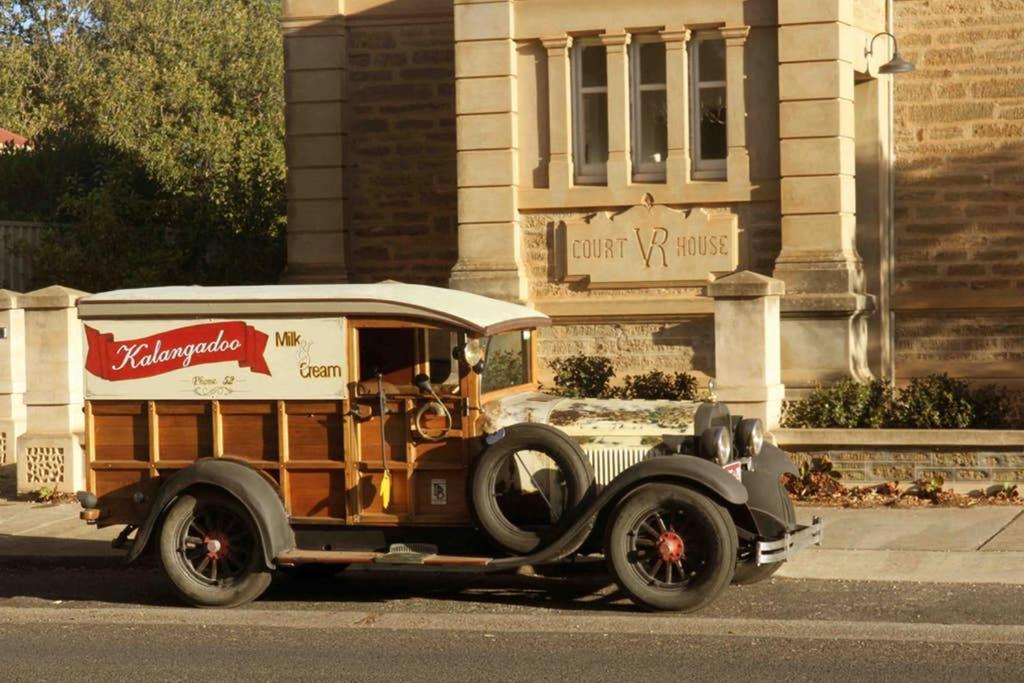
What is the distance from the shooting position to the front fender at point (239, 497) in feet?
34.6

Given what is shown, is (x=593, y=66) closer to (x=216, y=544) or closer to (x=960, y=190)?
(x=960, y=190)

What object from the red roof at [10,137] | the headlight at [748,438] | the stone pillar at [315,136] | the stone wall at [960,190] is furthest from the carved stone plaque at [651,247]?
the red roof at [10,137]

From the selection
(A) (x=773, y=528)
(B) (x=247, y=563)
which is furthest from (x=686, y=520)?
(B) (x=247, y=563)

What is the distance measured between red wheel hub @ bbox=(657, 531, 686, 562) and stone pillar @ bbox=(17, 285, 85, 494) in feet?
24.4

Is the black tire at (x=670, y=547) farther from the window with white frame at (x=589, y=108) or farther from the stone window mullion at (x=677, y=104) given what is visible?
the window with white frame at (x=589, y=108)

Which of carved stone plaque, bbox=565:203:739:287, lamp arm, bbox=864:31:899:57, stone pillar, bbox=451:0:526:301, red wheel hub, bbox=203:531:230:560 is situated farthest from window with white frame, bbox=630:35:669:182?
red wheel hub, bbox=203:531:230:560

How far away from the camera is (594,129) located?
19328 mm

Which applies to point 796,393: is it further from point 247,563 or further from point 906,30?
point 247,563

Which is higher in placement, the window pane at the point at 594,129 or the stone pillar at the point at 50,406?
the window pane at the point at 594,129

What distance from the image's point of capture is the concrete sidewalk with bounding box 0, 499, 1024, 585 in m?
11.6

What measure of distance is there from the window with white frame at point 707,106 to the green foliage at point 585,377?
2291 millimetres

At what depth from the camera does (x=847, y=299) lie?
1788 centimetres

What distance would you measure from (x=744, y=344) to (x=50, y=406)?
618 centimetres

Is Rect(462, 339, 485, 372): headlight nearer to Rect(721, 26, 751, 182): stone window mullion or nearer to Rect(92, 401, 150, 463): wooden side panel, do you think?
Rect(92, 401, 150, 463): wooden side panel
